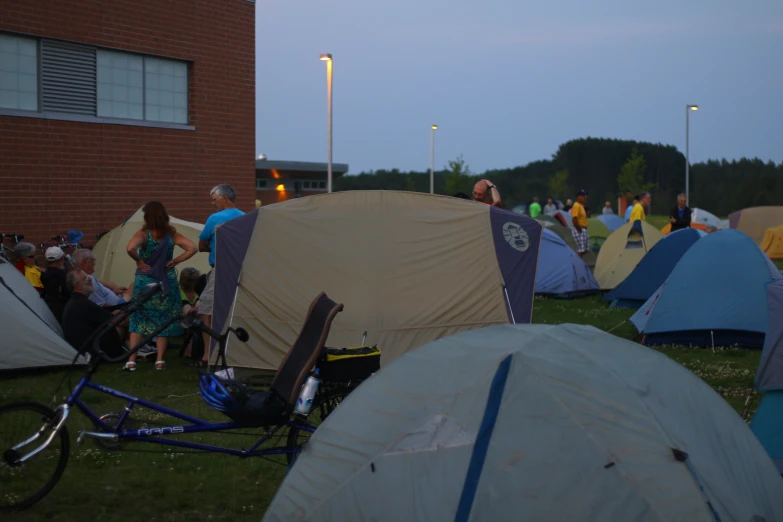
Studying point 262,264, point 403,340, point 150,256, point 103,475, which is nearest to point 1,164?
point 150,256

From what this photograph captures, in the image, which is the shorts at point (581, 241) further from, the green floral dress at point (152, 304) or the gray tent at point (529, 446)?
the gray tent at point (529, 446)

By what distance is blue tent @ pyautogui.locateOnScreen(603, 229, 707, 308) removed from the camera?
513 inches

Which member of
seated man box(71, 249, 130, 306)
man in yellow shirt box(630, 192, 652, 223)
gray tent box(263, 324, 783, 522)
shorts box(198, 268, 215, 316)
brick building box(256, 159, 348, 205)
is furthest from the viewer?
brick building box(256, 159, 348, 205)

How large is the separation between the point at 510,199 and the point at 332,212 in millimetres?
62956

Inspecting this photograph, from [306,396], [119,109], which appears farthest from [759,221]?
[306,396]

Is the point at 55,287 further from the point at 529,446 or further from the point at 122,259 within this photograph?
the point at 529,446

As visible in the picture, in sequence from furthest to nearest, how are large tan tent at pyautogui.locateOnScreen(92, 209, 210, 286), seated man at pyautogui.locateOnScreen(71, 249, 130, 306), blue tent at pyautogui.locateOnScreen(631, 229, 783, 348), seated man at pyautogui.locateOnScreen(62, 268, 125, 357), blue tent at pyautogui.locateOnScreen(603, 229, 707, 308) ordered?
blue tent at pyautogui.locateOnScreen(603, 229, 707, 308), large tan tent at pyautogui.locateOnScreen(92, 209, 210, 286), blue tent at pyautogui.locateOnScreen(631, 229, 783, 348), seated man at pyautogui.locateOnScreen(71, 249, 130, 306), seated man at pyautogui.locateOnScreen(62, 268, 125, 357)

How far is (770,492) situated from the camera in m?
4.14

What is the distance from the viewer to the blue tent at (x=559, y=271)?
15641mm

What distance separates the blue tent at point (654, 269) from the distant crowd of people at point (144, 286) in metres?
6.93

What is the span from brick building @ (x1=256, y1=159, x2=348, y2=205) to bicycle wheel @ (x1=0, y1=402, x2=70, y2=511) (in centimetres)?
2373

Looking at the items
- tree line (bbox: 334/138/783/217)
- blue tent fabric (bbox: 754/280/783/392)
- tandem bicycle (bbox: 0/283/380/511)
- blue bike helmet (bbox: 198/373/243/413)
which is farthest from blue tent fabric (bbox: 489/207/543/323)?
tree line (bbox: 334/138/783/217)

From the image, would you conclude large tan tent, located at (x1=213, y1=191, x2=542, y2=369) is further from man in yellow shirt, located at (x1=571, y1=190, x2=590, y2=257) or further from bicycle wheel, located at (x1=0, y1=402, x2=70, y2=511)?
man in yellow shirt, located at (x1=571, y1=190, x2=590, y2=257)

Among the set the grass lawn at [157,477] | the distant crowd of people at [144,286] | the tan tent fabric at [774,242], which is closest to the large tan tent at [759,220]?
the tan tent fabric at [774,242]
